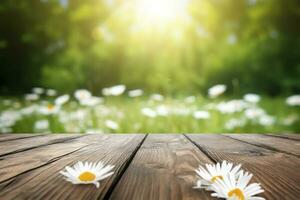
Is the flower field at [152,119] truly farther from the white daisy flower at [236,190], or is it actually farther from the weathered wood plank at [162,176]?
the white daisy flower at [236,190]

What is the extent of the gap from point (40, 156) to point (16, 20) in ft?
23.1

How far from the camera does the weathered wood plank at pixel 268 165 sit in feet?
1.68

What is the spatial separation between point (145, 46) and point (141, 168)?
6083 millimetres

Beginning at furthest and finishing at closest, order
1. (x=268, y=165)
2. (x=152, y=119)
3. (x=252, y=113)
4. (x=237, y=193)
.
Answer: (x=152, y=119)
(x=252, y=113)
(x=268, y=165)
(x=237, y=193)

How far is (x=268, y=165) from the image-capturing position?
2.30ft

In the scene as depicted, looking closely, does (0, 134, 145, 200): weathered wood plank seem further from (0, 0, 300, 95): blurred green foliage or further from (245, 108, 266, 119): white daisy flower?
(0, 0, 300, 95): blurred green foliage

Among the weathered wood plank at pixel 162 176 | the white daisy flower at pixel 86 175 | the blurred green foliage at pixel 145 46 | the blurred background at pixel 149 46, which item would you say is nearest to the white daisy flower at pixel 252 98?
the weathered wood plank at pixel 162 176

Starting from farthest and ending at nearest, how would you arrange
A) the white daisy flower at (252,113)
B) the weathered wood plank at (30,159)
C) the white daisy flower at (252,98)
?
the white daisy flower at (252,113)
the white daisy flower at (252,98)
the weathered wood plank at (30,159)

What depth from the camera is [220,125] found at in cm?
271

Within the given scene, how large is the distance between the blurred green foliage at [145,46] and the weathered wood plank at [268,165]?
16.5ft

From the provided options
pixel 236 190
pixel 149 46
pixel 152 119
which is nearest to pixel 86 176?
pixel 236 190

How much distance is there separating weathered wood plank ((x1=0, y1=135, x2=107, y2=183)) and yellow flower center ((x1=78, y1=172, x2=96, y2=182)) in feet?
0.45

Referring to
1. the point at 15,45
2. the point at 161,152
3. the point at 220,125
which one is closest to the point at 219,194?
the point at 161,152

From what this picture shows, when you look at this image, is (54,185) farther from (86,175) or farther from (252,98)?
(252,98)
